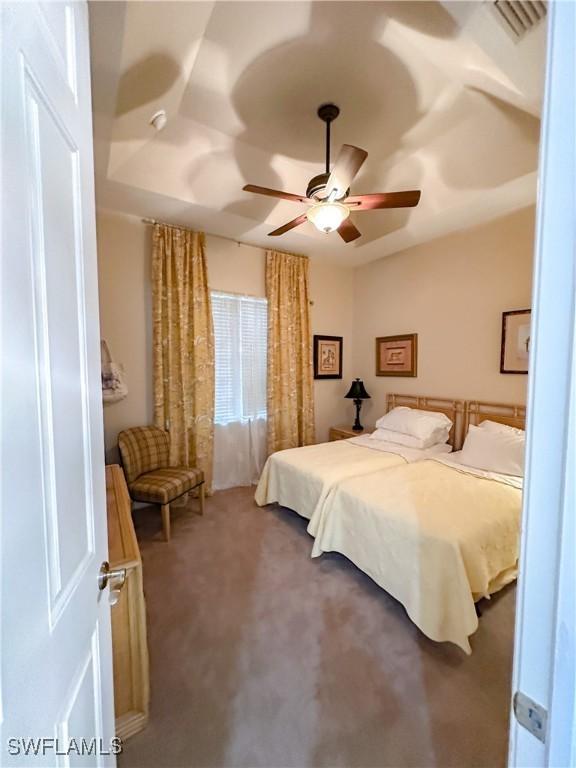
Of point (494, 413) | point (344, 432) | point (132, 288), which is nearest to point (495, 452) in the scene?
point (494, 413)

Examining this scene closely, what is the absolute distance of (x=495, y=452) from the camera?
262 cm

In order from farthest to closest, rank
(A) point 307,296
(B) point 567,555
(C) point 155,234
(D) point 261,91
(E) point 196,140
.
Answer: (A) point 307,296
(C) point 155,234
(E) point 196,140
(D) point 261,91
(B) point 567,555

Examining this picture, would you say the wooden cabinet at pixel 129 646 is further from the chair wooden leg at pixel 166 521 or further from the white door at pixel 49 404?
the chair wooden leg at pixel 166 521

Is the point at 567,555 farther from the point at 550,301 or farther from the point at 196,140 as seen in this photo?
the point at 196,140

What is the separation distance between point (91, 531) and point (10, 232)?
0.68 m

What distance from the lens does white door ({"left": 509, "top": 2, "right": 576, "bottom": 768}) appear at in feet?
1.40

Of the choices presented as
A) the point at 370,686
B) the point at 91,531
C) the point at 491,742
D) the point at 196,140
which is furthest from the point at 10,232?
the point at 196,140

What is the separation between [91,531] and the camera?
79 centimetres

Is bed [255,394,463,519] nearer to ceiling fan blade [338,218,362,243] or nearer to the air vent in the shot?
ceiling fan blade [338,218,362,243]

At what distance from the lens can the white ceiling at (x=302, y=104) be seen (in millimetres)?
1528

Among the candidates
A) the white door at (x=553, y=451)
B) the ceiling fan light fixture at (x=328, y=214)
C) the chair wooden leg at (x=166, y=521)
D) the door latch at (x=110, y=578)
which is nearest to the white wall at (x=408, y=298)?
the chair wooden leg at (x=166, y=521)

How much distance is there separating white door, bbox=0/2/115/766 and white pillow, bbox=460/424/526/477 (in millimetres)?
2731

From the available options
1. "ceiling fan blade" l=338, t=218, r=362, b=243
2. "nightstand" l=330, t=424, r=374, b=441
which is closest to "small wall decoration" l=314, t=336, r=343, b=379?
"nightstand" l=330, t=424, r=374, b=441

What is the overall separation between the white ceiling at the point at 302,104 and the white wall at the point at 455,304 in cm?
30
